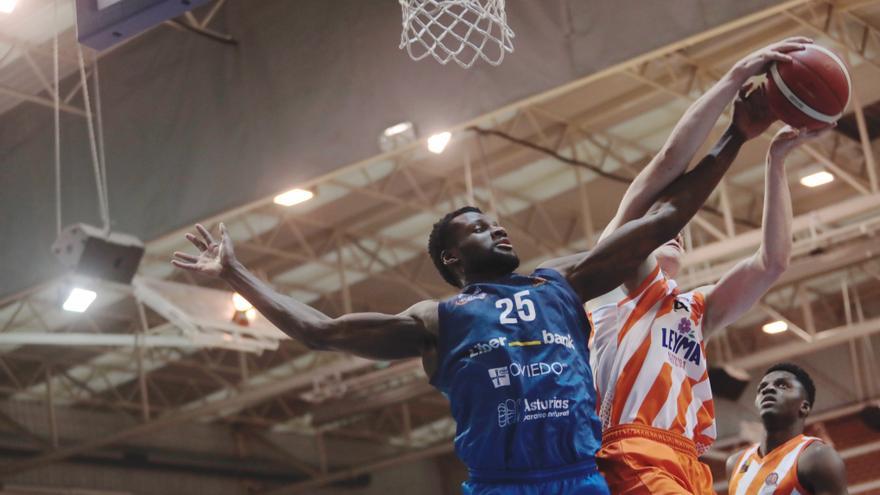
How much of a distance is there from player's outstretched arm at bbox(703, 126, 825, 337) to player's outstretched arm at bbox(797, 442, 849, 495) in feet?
4.14

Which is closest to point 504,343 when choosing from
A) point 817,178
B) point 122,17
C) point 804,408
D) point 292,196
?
point 804,408

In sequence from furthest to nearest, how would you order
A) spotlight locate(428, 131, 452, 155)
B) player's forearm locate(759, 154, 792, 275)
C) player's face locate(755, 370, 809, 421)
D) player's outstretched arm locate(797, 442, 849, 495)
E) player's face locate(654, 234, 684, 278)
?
spotlight locate(428, 131, 452, 155), player's face locate(755, 370, 809, 421), player's outstretched arm locate(797, 442, 849, 495), player's face locate(654, 234, 684, 278), player's forearm locate(759, 154, 792, 275)

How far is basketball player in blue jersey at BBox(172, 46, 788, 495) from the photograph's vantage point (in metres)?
4.11

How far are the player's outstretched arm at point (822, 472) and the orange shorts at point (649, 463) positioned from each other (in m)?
1.57

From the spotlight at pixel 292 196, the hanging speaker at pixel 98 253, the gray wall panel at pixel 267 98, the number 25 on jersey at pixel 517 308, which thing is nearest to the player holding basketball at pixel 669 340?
the number 25 on jersey at pixel 517 308

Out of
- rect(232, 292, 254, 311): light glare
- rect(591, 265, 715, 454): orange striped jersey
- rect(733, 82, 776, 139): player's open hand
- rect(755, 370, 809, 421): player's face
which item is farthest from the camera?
rect(232, 292, 254, 311): light glare

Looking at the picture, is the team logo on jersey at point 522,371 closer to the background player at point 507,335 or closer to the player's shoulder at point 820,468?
the background player at point 507,335

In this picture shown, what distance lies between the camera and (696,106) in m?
4.63

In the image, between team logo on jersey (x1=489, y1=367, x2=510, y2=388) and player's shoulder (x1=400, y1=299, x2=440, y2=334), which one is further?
player's shoulder (x1=400, y1=299, x2=440, y2=334)

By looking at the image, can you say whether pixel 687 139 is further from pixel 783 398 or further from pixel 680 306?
pixel 783 398

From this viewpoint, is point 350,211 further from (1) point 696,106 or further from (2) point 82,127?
(1) point 696,106

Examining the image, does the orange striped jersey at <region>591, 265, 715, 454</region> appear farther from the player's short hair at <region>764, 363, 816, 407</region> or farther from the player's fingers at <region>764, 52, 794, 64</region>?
the player's short hair at <region>764, 363, 816, 407</region>

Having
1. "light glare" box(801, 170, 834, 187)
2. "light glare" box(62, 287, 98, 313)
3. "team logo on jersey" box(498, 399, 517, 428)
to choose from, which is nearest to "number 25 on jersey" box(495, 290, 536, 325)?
"team logo on jersey" box(498, 399, 517, 428)

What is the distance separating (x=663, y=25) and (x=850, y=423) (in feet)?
57.2
